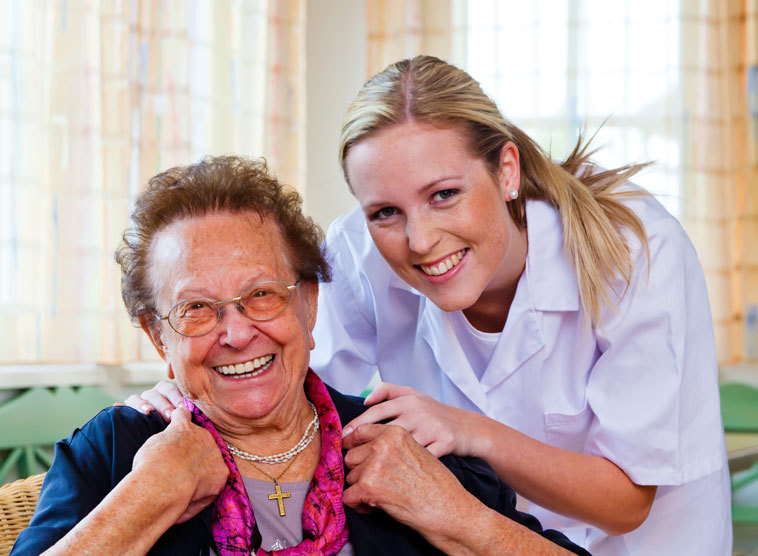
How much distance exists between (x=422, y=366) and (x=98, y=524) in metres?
0.98

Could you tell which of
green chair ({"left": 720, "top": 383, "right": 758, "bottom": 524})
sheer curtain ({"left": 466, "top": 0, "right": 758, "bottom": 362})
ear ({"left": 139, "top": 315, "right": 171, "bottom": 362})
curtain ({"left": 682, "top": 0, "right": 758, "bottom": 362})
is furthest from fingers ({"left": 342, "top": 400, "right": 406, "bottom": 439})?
curtain ({"left": 682, "top": 0, "right": 758, "bottom": 362})

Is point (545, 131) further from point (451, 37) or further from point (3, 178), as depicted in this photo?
point (3, 178)

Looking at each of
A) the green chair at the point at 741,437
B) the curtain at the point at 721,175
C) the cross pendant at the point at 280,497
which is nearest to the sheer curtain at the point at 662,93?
the curtain at the point at 721,175

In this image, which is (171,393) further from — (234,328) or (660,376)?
(660,376)

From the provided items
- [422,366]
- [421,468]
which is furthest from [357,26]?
[421,468]

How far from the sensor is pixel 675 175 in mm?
4414

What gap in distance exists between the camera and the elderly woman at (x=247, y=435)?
1314 millimetres

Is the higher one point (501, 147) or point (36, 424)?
point (501, 147)

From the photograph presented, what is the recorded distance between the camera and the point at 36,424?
3.32m

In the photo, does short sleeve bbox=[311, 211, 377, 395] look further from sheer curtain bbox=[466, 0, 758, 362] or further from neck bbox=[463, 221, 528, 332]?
sheer curtain bbox=[466, 0, 758, 362]

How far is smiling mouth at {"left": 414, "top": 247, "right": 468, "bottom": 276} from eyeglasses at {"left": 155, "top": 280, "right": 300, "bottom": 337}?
346mm

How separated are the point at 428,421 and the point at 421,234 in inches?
13.5

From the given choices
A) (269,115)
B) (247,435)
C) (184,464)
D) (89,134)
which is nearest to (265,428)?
(247,435)

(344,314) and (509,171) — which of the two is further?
(344,314)
